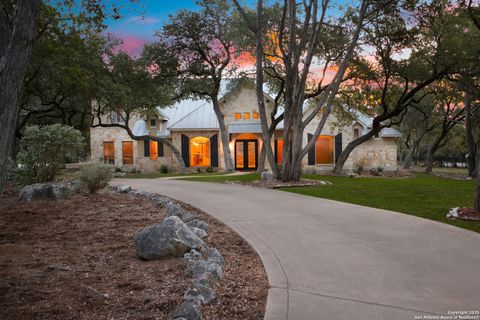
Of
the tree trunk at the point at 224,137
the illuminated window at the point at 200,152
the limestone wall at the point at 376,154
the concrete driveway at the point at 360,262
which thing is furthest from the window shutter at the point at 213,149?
the concrete driveway at the point at 360,262

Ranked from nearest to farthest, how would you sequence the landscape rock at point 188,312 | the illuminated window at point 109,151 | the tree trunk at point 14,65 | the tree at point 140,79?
the landscape rock at point 188,312
the tree trunk at point 14,65
the tree at point 140,79
the illuminated window at point 109,151

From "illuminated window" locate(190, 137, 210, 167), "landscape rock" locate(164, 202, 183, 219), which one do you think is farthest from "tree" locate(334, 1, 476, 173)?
"landscape rock" locate(164, 202, 183, 219)

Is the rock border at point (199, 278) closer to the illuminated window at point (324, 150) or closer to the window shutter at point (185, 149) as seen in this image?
the window shutter at point (185, 149)

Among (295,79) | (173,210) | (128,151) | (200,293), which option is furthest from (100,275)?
(128,151)

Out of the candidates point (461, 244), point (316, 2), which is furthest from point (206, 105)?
point (461, 244)

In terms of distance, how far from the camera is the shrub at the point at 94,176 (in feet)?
36.8

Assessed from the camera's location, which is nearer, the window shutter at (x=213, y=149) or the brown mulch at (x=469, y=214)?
the brown mulch at (x=469, y=214)

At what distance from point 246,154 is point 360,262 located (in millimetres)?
23118

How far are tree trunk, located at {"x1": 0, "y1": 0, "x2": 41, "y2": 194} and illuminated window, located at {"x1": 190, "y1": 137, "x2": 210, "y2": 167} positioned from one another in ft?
80.0

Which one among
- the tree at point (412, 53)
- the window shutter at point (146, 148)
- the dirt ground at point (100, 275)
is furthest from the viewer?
the window shutter at point (146, 148)

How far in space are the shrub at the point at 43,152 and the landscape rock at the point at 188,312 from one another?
33.4 feet

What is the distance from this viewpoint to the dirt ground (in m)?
3.44

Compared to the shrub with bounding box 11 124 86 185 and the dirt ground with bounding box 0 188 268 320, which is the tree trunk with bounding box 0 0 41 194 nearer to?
the dirt ground with bounding box 0 188 268 320

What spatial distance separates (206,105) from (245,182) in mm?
16282
